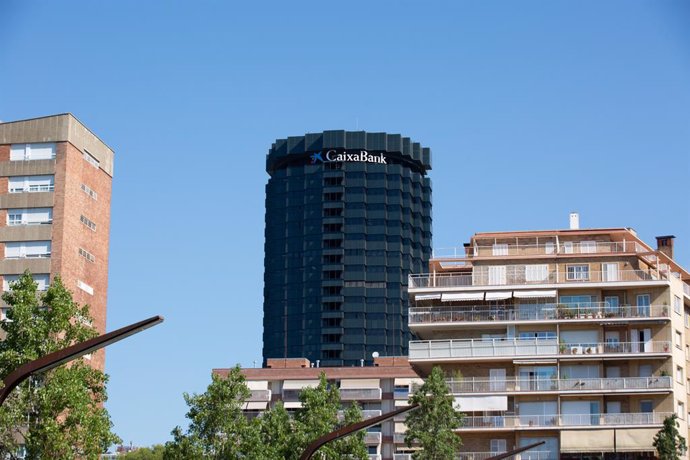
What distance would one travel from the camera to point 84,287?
358ft

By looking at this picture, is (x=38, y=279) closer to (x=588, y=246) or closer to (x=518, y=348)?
(x=518, y=348)

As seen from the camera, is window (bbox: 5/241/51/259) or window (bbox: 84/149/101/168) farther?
window (bbox: 84/149/101/168)

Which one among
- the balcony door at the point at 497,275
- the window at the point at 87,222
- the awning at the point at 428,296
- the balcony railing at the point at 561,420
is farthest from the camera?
the window at the point at 87,222

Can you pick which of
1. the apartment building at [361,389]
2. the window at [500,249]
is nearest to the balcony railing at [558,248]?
the window at [500,249]

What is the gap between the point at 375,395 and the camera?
156625 millimetres

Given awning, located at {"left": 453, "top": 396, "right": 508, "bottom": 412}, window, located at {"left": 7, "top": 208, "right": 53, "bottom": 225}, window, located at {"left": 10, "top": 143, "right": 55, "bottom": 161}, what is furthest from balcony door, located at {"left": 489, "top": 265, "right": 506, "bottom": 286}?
window, located at {"left": 10, "top": 143, "right": 55, "bottom": 161}

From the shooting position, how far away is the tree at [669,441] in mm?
94750

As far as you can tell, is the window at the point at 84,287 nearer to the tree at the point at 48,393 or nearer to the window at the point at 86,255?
the window at the point at 86,255

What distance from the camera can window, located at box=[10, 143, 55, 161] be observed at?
356 feet

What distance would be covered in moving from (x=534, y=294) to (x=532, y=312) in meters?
1.41

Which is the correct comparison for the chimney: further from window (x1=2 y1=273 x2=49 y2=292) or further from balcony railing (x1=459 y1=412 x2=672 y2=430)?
window (x1=2 y1=273 x2=49 y2=292)

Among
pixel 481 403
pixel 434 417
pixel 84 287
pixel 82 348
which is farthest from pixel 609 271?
pixel 82 348

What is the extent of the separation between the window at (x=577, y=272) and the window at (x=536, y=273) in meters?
1.58

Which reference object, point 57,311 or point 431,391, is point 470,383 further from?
point 57,311
